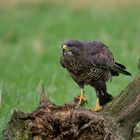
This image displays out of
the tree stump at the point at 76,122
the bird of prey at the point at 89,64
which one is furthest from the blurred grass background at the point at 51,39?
the tree stump at the point at 76,122

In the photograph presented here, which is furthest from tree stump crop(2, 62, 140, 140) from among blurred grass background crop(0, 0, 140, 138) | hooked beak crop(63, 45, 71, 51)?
blurred grass background crop(0, 0, 140, 138)

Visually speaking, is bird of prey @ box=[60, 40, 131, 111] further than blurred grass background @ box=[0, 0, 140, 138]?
No

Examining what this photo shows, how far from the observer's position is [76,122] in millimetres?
6523

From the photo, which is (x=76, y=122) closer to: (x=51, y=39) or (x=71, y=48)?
(x=71, y=48)

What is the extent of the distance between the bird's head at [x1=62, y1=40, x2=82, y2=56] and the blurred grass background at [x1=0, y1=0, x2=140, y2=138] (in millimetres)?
1148

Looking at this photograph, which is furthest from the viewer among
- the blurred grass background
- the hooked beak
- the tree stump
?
the blurred grass background

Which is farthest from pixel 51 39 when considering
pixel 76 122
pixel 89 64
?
pixel 76 122

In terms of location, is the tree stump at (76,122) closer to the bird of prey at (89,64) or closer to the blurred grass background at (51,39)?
the bird of prey at (89,64)

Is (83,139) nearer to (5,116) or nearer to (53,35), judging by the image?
(5,116)

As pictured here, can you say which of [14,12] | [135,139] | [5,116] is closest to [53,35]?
[14,12]

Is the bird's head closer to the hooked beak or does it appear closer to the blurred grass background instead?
the hooked beak

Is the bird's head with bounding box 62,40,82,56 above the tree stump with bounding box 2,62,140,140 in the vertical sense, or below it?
above

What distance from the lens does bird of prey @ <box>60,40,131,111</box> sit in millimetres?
7426

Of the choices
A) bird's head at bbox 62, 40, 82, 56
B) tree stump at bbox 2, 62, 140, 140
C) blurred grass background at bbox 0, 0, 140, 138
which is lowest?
blurred grass background at bbox 0, 0, 140, 138
